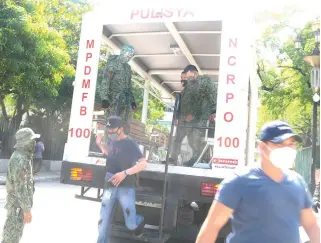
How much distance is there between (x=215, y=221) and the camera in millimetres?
2342

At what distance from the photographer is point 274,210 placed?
89.3 inches

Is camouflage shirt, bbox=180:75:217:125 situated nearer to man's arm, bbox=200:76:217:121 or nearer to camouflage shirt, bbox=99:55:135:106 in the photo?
man's arm, bbox=200:76:217:121

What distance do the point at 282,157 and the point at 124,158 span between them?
2788mm

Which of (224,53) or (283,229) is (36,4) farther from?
(283,229)

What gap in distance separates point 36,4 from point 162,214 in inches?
489

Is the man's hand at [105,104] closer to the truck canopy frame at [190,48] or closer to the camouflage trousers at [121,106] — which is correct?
the camouflage trousers at [121,106]

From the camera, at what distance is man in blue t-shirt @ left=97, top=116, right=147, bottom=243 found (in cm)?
471

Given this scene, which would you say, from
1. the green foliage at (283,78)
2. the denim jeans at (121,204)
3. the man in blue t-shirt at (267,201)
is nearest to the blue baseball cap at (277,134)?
the man in blue t-shirt at (267,201)

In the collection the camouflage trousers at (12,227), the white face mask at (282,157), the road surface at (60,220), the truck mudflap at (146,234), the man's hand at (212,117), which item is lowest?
the road surface at (60,220)

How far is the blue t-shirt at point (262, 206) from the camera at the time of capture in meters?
2.27

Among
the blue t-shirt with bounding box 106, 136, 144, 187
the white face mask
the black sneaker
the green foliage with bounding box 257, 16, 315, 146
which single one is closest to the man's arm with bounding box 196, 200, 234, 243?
the white face mask

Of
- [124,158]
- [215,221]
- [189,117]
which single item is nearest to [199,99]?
[189,117]

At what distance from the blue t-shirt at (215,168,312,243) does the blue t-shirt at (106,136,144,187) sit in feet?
8.36

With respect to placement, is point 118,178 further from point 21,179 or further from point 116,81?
point 116,81
